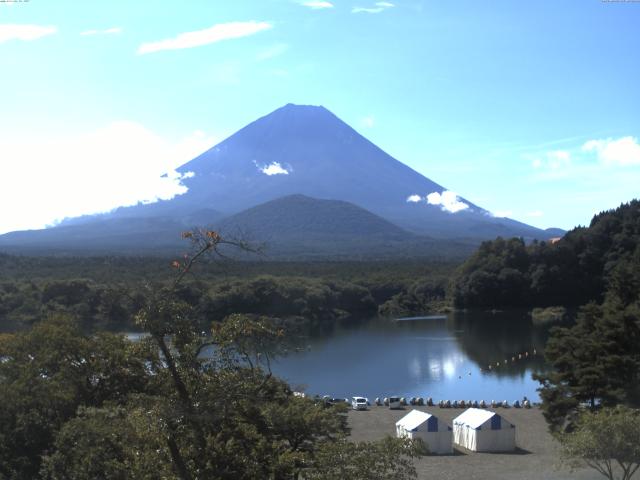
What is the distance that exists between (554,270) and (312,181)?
68.2m

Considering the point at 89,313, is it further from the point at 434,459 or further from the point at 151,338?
the point at 151,338

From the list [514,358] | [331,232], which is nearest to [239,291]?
[514,358]

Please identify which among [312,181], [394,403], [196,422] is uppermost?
[312,181]

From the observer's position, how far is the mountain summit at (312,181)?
324ft

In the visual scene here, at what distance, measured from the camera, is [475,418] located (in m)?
12.8

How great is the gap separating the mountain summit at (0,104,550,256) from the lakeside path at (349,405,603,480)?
74.5 meters

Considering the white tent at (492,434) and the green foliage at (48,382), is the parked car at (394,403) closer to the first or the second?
the white tent at (492,434)

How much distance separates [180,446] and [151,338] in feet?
2.15

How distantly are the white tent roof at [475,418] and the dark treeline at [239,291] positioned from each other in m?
13.7

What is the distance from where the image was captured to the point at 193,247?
13.1ft

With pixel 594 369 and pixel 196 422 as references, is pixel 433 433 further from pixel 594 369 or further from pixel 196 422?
pixel 196 422

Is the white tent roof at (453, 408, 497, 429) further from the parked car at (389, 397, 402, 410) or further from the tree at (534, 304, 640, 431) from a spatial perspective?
the parked car at (389, 397, 402, 410)

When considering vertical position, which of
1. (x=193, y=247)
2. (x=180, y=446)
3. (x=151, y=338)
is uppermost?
(x=193, y=247)

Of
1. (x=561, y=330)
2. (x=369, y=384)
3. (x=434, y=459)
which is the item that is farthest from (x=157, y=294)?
(x=369, y=384)
